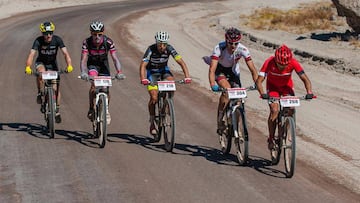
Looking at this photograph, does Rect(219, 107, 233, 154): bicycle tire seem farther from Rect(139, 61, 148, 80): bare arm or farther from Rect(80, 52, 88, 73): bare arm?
Rect(80, 52, 88, 73): bare arm

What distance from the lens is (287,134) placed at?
1000cm

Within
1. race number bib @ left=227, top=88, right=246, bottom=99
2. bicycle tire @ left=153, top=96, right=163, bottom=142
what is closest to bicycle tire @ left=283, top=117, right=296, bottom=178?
race number bib @ left=227, top=88, right=246, bottom=99

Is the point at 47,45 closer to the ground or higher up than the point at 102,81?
higher up

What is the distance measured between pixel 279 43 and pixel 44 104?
16.0 meters

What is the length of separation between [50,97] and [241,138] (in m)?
3.73

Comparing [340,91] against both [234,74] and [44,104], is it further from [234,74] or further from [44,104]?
[44,104]

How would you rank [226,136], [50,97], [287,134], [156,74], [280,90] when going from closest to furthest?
[287,134] < [280,90] < [226,136] < [156,74] < [50,97]

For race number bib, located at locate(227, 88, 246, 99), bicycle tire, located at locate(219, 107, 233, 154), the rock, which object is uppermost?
the rock

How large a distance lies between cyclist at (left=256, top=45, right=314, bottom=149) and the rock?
1787 centimetres

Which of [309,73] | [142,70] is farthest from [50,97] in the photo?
[309,73]

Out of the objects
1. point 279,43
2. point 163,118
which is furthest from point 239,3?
point 163,118

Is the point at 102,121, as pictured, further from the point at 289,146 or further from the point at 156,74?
the point at 289,146

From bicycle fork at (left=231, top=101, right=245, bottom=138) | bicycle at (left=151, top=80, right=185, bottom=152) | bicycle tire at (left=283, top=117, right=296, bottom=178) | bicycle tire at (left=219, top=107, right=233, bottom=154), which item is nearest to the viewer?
bicycle tire at (left=283, top=117, right=296, bottom=178)

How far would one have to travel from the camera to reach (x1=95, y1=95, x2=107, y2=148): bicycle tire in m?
11.3
